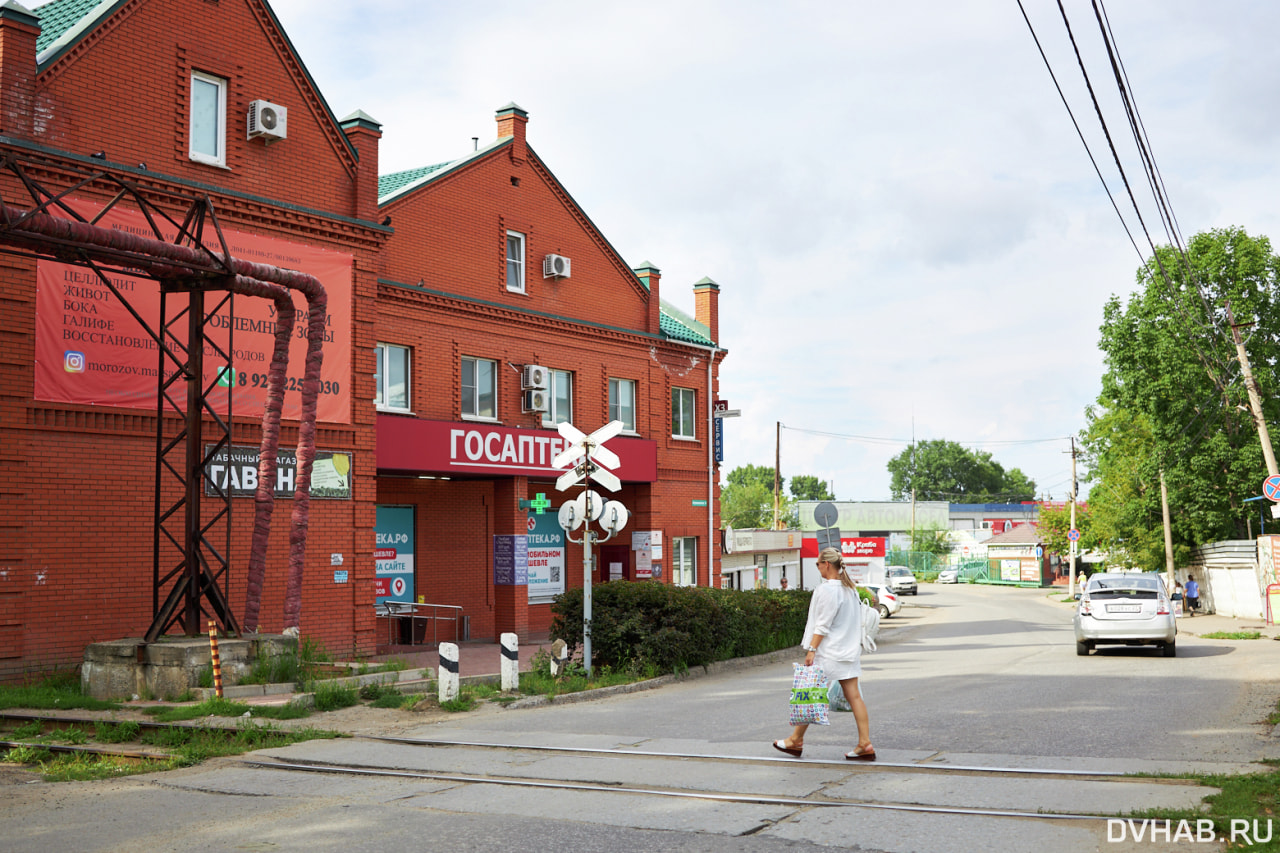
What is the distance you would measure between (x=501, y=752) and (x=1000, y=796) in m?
4.57

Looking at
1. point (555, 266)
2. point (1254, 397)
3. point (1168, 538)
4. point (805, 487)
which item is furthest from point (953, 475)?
point (555, 266)

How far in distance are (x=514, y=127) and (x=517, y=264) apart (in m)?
3.22

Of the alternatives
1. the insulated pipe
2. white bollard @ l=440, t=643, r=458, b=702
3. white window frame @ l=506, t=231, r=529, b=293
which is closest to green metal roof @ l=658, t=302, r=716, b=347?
white window frame @ l=506, t=231, r=529, b=293

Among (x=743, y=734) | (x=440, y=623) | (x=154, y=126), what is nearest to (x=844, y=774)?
(x=743, y=734)

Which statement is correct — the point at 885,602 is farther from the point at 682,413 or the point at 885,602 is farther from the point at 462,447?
the point at 462,447

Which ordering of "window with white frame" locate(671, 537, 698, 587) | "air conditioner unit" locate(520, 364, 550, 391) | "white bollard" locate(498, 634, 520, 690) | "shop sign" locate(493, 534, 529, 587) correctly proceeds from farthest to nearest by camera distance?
"window with white frame" locate(671, 537, 698, 587)
"air conditioner unit" locate(520, 364, 550, 391)
"shop sign" locate(493, 534, 529, 587)
"white bollard" locate(498, 634, 520, 690)

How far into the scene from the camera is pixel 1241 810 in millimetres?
6434

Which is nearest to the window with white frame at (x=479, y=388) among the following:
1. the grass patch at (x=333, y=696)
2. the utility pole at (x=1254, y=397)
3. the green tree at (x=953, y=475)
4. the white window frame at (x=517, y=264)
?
the white window frame at (x=517, y=264)

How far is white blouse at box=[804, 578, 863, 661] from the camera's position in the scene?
29.5 ft

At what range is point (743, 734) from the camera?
34.8 ft

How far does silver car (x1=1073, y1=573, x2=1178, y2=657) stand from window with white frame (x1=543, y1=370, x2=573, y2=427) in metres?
11.9

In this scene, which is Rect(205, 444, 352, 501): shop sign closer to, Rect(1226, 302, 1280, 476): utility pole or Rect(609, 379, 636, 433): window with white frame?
Rect(609, 379, 636, 433): window with white frame

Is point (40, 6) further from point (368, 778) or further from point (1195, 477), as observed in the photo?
point (1195, 477)

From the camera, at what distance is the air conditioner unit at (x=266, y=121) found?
56.8 feet
